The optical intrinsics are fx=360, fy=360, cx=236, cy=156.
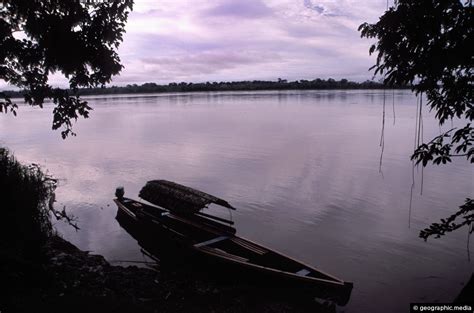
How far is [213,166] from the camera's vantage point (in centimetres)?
2862

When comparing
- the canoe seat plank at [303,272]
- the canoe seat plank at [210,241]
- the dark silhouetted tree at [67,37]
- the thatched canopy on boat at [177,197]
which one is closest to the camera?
the dark silhouetted tree at [67,37]

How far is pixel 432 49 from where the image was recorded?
182 inches

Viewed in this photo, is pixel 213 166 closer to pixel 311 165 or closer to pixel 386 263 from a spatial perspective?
pixel 311 165

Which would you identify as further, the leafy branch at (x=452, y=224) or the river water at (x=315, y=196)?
the river water at (x=315, y=196)

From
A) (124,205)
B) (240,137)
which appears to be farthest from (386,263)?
(240,137)

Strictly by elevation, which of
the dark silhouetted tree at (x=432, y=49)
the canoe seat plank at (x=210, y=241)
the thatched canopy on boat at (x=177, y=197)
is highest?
the dark silhouetted tree at (x=432, y=49)

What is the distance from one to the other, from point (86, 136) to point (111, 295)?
4611 cm

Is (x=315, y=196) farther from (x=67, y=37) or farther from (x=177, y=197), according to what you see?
(x=67, y=37)

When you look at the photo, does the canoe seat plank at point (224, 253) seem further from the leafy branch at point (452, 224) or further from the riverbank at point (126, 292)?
the leafy branch at point (452, 224)

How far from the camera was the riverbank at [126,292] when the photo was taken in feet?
24.5

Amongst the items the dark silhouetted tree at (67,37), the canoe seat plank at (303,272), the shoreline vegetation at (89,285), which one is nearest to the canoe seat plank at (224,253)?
the shoreline vegetation at (89,285)

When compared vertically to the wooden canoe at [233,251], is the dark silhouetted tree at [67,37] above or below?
above

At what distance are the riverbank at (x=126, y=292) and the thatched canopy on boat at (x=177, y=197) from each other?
2.52 m

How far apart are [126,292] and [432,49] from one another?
8.50 m
